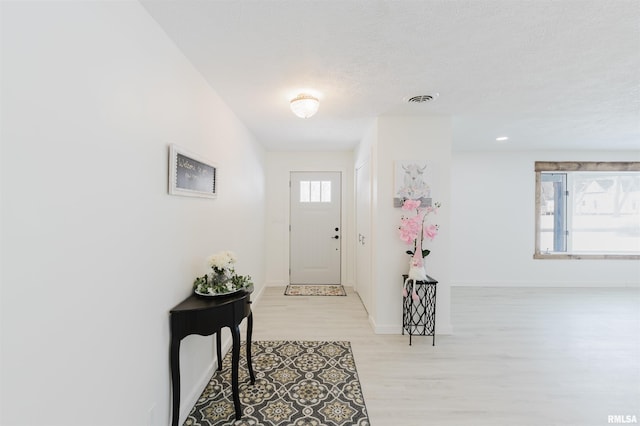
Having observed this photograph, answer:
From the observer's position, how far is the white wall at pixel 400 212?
3.14 metres

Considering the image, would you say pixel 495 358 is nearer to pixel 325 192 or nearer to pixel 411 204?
pixel 411 204

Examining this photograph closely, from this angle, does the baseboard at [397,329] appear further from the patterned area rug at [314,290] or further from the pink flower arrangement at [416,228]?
the patterned area rug at [314,290]

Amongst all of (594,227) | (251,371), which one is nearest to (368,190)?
(251,371)

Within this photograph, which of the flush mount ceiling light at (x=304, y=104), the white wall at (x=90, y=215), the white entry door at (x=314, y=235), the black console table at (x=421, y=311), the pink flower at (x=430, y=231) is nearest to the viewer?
the white wall at (x=90, y=215)

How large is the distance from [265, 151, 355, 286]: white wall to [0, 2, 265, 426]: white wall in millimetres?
3127

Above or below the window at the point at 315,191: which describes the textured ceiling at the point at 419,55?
above

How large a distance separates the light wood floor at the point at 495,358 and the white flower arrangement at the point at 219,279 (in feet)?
4.25

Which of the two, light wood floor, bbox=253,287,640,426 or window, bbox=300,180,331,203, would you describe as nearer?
light wood floor, bbox=253,287,640,426

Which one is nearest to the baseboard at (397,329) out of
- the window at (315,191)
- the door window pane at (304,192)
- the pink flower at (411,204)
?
the pink flower at (411,204)

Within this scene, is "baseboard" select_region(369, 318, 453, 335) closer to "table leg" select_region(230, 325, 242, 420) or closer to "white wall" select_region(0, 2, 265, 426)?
"table leg" select_region(230, 325, 242, 420)

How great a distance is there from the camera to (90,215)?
1117mm

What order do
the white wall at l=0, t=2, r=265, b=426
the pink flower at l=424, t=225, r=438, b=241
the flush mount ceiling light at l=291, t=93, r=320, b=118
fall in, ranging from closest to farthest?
the white wall at l=0, t=2, r=265, b=426
the flush mount ceiling light at l=291, t=93, r=320, b=118
the pink flower at l=424, t=225, r=438, b=241

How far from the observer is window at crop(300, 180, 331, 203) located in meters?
5.11

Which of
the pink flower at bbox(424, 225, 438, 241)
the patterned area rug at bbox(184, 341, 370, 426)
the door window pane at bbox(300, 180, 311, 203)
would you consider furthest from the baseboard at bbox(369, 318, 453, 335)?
the door window pane at bbox(300, 180, 311, 203)
